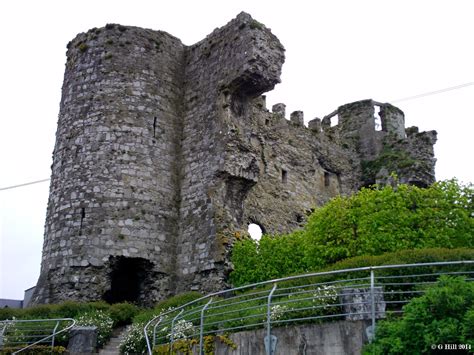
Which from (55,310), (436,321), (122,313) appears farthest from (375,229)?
(436,321)

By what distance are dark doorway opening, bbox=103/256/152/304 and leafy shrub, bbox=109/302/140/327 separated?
164cm

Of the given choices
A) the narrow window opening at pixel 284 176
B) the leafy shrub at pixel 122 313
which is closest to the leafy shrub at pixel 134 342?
the leafy shrub at pixel 122 313

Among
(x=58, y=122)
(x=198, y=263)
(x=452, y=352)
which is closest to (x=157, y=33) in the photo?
(x=58, y=122)

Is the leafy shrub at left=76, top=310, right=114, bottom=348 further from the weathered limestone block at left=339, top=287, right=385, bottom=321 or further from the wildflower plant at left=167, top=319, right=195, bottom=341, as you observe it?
the weathered limestone block at left=339, top=287, right=385, bottom=321

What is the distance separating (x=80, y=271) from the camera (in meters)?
21.8

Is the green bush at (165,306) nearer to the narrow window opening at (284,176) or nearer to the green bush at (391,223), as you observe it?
the green bush at (391,223)

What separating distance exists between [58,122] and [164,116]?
407 cm

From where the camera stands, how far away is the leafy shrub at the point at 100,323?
18.5m

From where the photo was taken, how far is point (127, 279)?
77.9 feet

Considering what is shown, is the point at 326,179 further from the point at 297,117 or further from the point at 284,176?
the point at 284,176

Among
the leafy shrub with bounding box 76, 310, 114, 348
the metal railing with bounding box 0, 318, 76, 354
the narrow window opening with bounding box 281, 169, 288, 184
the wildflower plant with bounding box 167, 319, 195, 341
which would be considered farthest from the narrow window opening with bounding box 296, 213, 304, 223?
the wildflower plant with bounding box 167, 319, 195, 341

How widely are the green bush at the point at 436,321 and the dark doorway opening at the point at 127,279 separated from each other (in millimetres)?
13240

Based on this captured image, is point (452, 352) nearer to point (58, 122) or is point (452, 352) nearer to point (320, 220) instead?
point (320, 220)

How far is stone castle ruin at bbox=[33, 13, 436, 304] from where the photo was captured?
22.2 meters
